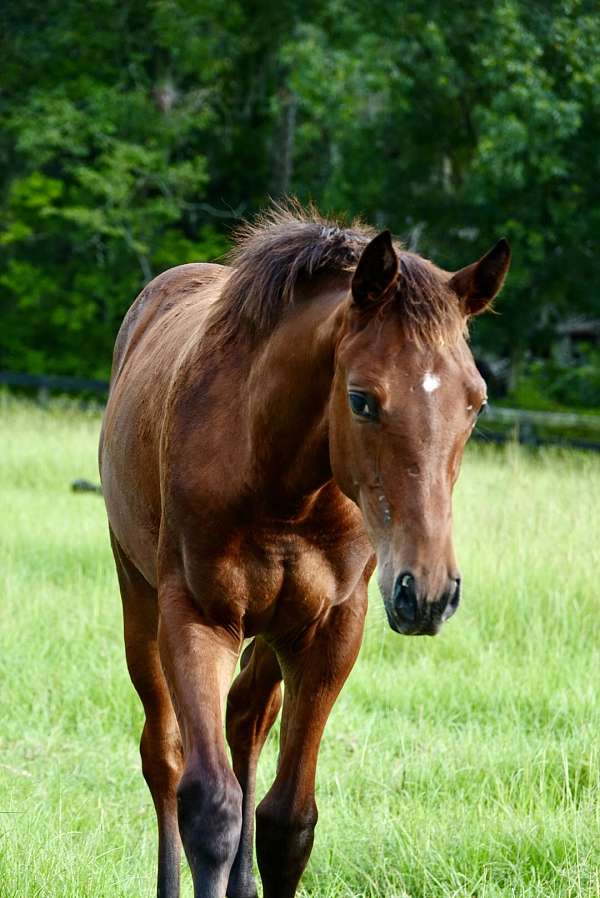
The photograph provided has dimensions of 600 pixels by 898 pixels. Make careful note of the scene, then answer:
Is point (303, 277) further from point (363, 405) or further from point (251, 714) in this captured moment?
point (251, 714)

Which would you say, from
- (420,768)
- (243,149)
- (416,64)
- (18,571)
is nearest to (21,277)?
(243,149)

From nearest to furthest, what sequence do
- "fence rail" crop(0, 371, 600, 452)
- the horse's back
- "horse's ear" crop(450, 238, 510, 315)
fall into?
1. "horse's ear" crop(450, 238, 510, 315)
2. the horse's back
3. "fence rail" crop(0, 371, 600, 452)

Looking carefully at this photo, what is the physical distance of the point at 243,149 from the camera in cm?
2862

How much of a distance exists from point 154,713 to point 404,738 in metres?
1.30

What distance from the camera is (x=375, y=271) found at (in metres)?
2.80

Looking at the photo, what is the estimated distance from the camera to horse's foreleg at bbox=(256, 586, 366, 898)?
349cm

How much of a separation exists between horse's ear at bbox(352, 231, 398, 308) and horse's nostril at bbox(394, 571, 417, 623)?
0.69 metres

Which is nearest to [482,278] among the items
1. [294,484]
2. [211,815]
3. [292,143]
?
[294,484]

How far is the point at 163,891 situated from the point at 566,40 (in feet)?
57.4

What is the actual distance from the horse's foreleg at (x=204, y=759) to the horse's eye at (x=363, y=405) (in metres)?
0.90

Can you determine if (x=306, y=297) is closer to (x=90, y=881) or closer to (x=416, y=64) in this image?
(x=90, y=881)

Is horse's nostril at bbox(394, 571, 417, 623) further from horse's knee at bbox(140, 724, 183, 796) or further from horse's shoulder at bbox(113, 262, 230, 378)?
horse's shoulder at bbox(113, 262, 230, 378)

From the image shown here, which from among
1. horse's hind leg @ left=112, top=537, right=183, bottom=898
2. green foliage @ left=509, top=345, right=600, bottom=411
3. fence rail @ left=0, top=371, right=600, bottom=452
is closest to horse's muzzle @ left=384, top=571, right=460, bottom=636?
horse's hind leg @ left=112, top=537, right=183, bottom=898

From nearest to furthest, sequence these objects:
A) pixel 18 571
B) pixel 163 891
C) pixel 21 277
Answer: pixel 163 891 → pixel 18 571 → pixel 21 277
